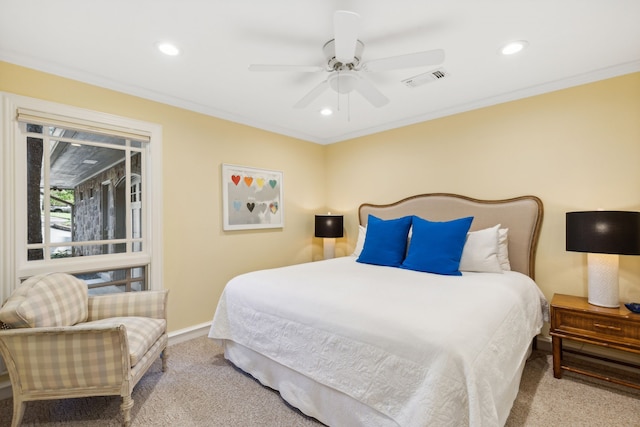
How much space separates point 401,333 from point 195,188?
261 centimetres

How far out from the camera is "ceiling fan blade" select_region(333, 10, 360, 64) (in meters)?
1.47

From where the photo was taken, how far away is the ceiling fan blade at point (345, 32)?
147 cm

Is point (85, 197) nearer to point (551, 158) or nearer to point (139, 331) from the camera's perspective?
point (139, 331)

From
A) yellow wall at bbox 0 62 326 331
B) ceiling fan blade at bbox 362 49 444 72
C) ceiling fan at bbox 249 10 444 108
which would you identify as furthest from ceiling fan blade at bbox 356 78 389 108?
yellow wall at bbox 0 62 326 331

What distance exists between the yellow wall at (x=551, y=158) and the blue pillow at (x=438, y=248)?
2.48ft

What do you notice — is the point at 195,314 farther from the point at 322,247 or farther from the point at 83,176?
the point at 322,247

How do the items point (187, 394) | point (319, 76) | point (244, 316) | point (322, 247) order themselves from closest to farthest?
point (187, 394), point (244, 316), point (319, 76), point (322, 247)

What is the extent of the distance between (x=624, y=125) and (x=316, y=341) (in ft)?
9.80

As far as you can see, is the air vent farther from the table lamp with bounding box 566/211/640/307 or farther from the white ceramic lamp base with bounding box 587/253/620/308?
the white ceramic lamp base with bounding box 587/253/620/308

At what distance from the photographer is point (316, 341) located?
1.81 meters

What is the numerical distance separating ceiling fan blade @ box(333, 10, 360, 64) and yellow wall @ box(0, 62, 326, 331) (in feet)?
6.50

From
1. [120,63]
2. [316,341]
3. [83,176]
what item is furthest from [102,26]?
[316,341]

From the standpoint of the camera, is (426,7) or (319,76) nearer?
(426,7)

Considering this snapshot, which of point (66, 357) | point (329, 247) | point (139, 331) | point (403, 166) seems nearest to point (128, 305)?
point (139, 331)
